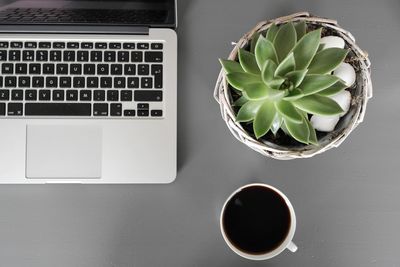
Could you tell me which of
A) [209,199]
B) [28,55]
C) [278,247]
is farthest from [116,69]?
[278,247]

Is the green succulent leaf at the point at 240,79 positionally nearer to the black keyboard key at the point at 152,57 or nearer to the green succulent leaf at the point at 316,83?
the green succulent leaf at the point at 316,83

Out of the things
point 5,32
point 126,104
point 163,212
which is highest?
point 5,32

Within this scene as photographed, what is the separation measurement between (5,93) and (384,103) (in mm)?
577

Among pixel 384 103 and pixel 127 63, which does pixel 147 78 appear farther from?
pixel 384 103

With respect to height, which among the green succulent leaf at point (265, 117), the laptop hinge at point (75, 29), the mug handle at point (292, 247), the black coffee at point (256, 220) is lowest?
the mug handle at point (292, 247)

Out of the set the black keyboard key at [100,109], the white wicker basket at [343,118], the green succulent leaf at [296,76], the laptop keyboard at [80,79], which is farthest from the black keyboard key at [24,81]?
the green succulent leaf at [296,76]

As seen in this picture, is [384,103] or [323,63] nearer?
[323,63]

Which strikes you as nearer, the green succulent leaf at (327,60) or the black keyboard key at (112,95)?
the green succulent leaf at (327,60)

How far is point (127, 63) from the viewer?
72 cm

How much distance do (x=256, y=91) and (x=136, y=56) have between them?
26cm

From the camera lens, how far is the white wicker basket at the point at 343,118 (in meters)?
0.58

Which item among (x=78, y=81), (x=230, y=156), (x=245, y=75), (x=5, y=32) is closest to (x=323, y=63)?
(x=245, y=75)

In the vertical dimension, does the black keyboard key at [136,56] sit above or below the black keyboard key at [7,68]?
above

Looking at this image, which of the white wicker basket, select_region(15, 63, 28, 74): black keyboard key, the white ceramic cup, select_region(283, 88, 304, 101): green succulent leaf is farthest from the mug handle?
select_region(15, 63, 28, 74): black keyboard key
